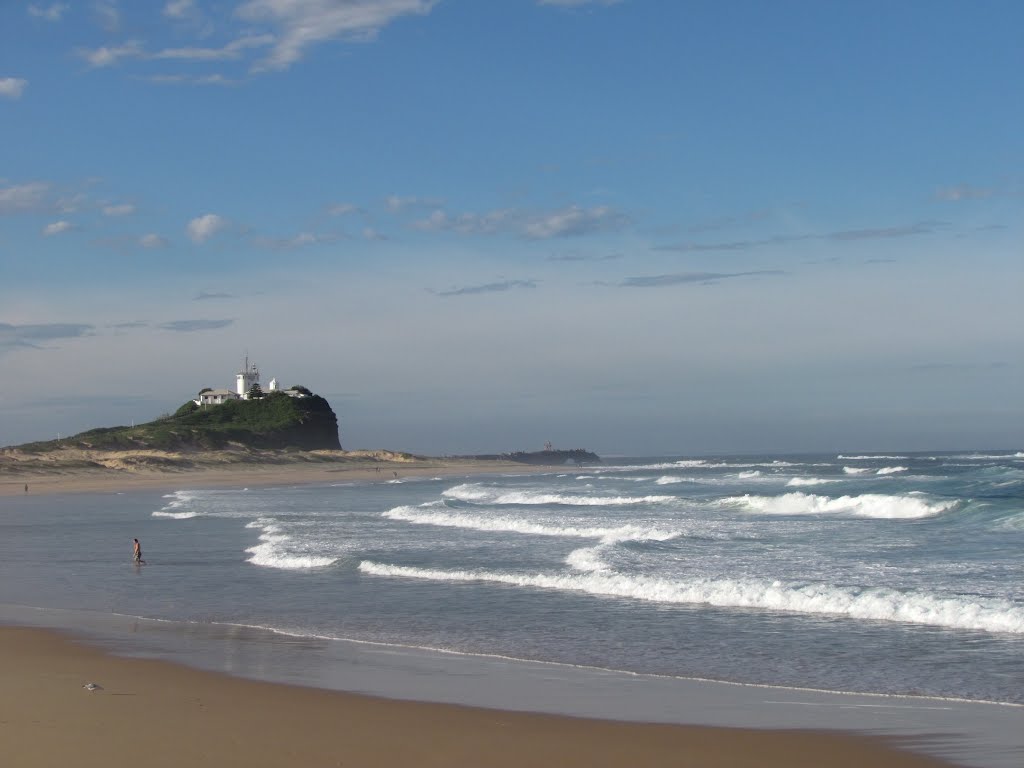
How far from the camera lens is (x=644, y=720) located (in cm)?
866

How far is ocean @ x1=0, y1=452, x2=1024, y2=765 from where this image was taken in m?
11.5

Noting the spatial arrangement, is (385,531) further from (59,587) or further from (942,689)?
(942,689)

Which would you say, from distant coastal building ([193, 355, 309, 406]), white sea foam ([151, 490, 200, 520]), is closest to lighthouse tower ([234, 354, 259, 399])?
distant coastal building ([193, 355, 309, 406])

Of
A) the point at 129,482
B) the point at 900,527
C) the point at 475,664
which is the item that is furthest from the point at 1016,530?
the point at 129,482

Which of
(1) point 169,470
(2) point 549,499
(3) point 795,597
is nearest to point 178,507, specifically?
(2) point 549,499

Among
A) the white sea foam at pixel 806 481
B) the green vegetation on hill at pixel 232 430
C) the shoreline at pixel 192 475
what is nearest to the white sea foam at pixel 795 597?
the white sea foam at pixel 806 481

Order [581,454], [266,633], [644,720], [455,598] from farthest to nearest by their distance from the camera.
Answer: [581,454] → [455,598] → [266,633] → [644,720]

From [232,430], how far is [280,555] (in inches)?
→ 3189

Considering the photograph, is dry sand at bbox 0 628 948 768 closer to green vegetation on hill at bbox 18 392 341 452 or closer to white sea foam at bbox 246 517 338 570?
white sea foam at bbox 246 517 338 570

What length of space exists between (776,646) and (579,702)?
355cm

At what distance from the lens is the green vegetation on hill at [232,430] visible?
9069cm

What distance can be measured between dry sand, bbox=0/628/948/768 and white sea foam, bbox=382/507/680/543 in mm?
14698

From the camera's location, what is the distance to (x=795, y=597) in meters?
14.9

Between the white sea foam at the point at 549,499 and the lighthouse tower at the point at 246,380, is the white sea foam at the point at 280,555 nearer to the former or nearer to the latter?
the white sea foam at the point at 549,499
